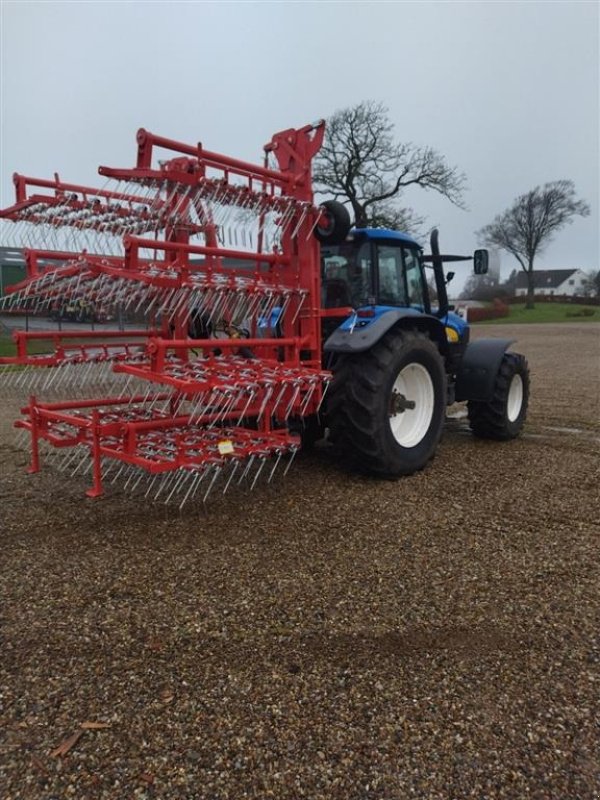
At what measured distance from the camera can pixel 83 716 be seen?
2.08 m

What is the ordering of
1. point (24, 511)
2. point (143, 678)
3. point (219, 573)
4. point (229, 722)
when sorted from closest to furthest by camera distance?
point (229, 722) → point (143, 678) → point (219, 573) → point (24, 511)

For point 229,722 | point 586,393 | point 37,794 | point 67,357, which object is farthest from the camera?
point 586,393

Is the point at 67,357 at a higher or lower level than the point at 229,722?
higher

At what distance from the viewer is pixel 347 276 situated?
5.16 meters

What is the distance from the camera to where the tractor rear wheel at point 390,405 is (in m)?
4.36

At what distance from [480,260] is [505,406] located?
4.81ft

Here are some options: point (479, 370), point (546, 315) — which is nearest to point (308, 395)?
point (479, 370)

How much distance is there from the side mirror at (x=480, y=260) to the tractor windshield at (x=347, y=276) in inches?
58.6

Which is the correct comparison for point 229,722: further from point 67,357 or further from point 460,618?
point 67,357

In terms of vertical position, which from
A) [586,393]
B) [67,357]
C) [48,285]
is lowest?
[586,393]

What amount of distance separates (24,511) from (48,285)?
1597 mm

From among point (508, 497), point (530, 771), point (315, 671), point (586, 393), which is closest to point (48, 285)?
point (315, 671)

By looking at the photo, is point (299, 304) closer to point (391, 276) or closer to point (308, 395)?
point (308, 395)

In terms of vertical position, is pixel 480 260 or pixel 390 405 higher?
pixel 480 260
